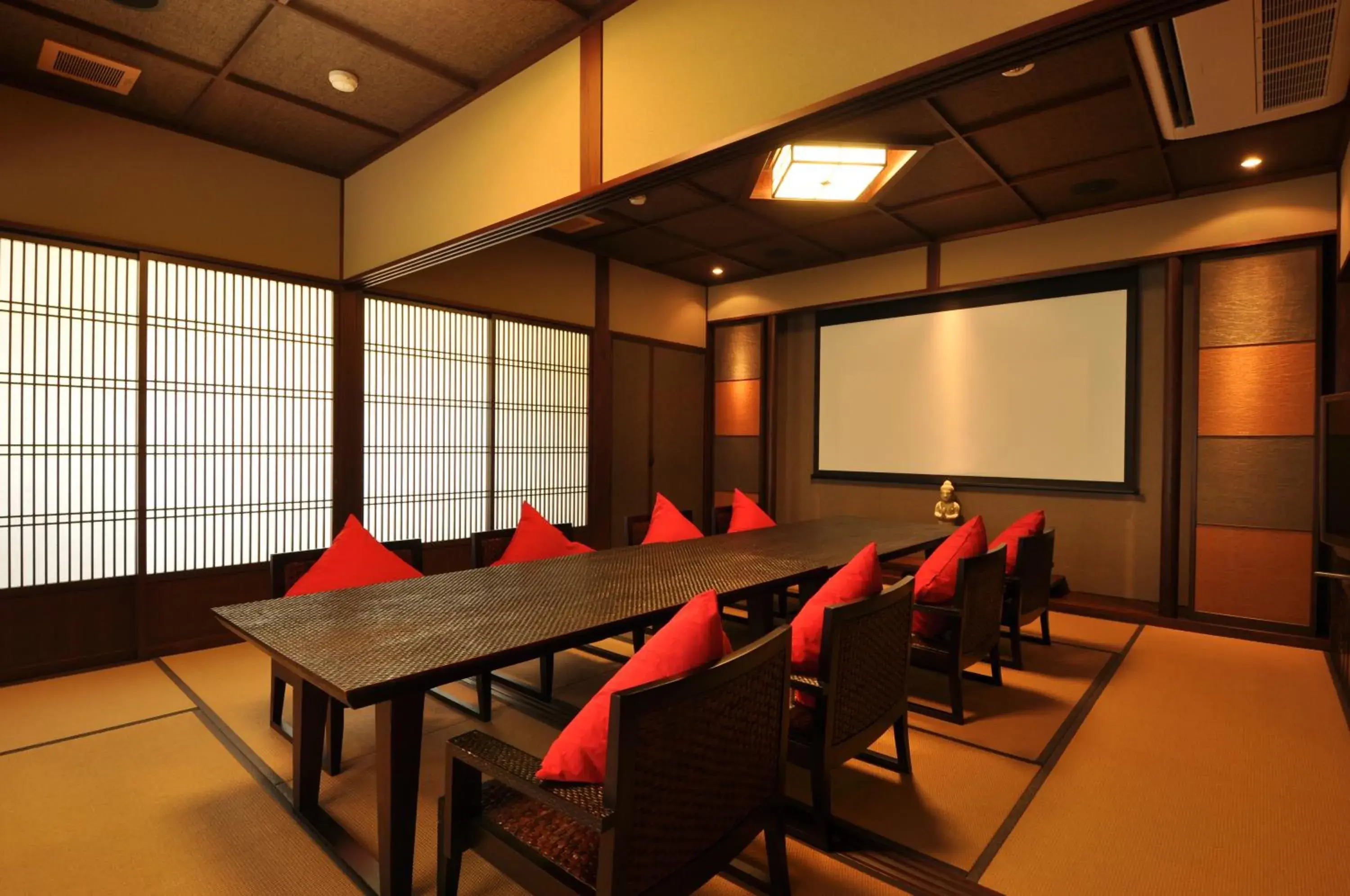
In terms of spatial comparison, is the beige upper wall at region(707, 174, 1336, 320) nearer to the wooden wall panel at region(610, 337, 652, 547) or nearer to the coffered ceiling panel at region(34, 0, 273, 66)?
the wooden wall panel at region(610, 337, 652, 547)

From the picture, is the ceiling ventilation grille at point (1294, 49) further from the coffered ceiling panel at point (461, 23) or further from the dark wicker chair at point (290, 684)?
the dark wicker chair at point (290, 684)

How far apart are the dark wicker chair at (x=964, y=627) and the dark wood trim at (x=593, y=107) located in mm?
2127

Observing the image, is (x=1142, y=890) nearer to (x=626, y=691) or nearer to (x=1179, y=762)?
(x=1179, y=762)

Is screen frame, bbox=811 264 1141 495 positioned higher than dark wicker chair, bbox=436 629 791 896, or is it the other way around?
screen frame, bbox=811 264 1141 495

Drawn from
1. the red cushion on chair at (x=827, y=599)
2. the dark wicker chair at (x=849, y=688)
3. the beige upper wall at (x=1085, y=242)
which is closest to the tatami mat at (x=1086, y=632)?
the dark wicker chair at (x=849, y=688)

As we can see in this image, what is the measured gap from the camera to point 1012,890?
5.63 feet

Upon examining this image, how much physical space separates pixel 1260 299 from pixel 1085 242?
1057mm

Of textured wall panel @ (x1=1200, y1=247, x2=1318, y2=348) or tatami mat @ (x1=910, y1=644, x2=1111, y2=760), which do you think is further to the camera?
textured wall panel @ (x1=1200, y1=247, x2=1318, y2=348)

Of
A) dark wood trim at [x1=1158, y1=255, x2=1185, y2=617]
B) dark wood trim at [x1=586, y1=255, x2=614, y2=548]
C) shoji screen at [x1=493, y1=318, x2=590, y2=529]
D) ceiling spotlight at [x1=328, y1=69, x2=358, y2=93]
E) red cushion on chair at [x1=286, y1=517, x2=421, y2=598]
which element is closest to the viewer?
red cushion on chair at [x1=286, y1=517, x2=421, y2=598]

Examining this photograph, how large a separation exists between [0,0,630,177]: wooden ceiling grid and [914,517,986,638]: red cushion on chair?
2.56 metres

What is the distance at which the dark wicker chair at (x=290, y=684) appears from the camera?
2299 millimetres

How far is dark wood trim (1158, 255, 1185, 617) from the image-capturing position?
4.38 metres

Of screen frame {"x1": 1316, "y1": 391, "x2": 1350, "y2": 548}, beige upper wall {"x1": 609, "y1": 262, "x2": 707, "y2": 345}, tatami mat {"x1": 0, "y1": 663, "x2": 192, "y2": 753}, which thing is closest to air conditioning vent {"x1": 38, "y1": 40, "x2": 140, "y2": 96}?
tatami mat {"x1": 0, "y1": 663, "x2": 192, "y2": 753}

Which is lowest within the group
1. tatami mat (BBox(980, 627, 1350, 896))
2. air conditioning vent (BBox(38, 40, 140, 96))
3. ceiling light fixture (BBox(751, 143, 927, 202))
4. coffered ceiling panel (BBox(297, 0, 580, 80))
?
tatami mat (BBox(980, 627, 1350, 896))
